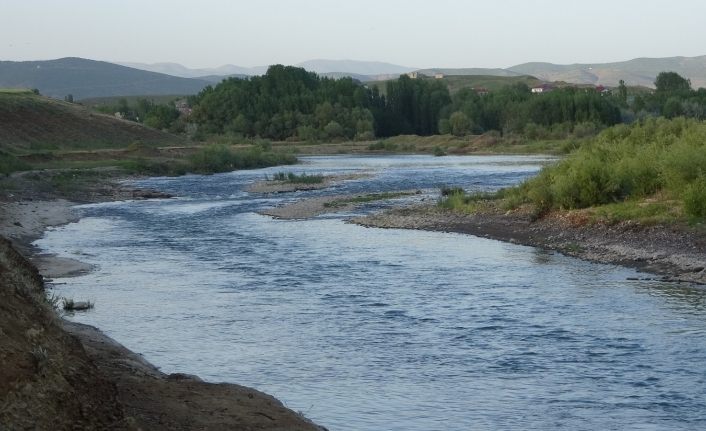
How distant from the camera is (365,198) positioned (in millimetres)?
47875

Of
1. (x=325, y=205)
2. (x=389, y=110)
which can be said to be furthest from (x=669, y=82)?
(x=325, y=205)

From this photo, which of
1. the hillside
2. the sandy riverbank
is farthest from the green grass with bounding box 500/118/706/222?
the hillside

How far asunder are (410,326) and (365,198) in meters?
28.9

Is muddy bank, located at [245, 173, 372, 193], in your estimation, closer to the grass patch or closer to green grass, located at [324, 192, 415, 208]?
green grass, located at [324, 192, 415, 208]

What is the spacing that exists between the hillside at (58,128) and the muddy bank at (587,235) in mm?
45792

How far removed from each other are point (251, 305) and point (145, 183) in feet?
148

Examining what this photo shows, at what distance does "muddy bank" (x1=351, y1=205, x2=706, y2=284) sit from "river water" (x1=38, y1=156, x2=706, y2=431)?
0.92 m

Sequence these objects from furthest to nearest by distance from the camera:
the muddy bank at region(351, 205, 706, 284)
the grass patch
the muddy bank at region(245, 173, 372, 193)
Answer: the muddy bank at region(245, 173, 372, 193) < the grass patch < the muddy bank at region(351, 205, 706, 284)

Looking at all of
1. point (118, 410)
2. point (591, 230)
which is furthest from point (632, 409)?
point (591, 230)

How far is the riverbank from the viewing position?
8.83 meters

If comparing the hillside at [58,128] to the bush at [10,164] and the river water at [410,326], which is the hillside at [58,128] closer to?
the bush at [10,164]

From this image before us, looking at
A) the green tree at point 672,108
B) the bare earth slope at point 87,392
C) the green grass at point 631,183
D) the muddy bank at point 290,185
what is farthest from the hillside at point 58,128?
the bare earth slope at point 87,392

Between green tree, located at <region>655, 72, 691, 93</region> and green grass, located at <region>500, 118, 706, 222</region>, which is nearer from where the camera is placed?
green grass, located at <region>500, 118, 706, 222</region>

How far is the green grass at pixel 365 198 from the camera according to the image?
4528 centimetres
